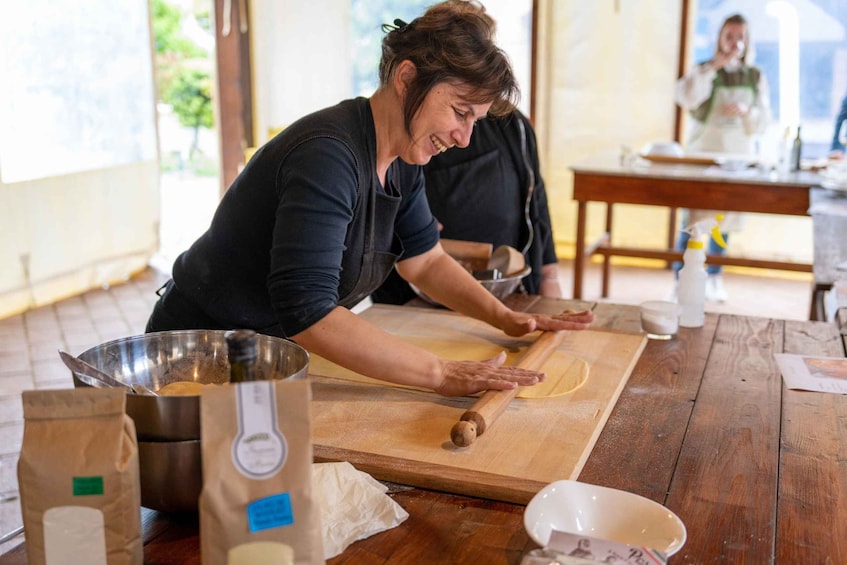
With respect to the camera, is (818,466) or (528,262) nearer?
(818,466)

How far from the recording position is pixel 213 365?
4.39 ft

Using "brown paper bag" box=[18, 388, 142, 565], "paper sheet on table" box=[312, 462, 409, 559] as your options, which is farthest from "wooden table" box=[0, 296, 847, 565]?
"brown paper bag" box=[18, 388, 142, 565]

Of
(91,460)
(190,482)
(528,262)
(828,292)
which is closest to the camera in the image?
(91,460)

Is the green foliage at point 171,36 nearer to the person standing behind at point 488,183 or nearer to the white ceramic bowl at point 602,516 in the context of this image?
the person standing behind at point 488,183

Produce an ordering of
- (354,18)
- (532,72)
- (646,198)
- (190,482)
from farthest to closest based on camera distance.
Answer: (354,18) → (532,72) → (646,198) → (190,482)

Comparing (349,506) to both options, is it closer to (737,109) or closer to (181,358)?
(181,358)

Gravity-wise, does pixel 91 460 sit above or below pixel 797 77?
below

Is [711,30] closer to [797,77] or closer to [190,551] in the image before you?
[797,77]

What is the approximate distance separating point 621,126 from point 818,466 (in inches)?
195

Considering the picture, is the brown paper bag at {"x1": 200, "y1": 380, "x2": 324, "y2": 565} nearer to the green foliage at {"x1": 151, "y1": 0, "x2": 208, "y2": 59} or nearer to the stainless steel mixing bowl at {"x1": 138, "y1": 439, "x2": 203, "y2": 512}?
the stainless steel mixing bowl at {"x1": 138, "y1": 439, "x2": 203, "y2": 512}

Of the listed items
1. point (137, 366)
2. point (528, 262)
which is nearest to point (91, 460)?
point (137, 366)

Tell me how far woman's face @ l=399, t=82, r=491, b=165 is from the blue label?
33.0 inches

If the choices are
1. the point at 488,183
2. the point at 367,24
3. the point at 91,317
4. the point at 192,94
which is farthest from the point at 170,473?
the point at 192,94

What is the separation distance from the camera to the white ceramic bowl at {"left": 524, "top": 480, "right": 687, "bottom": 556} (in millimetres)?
1022
